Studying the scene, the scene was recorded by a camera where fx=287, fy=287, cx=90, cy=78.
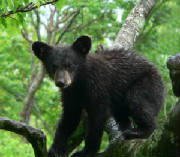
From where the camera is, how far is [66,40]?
17.5 m

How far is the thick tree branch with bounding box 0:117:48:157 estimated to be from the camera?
3969 mm

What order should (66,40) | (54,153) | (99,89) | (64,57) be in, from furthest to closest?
(66,40)
(64,57)
(99,89)
(54,153)

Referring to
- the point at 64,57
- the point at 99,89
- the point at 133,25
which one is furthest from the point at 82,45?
the point at 133,25

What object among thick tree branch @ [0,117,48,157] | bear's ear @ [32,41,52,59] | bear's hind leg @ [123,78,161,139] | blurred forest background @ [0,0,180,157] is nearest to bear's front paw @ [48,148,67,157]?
thick tree branch @ [0,117,48,157]

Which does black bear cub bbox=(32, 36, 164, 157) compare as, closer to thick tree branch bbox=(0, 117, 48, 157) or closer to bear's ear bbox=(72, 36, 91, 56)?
bear's ear bbox=(72, 36, 91, 56)

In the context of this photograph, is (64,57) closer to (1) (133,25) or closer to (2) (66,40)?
(1) (133,25)

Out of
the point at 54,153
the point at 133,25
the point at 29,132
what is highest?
the point at 133,25

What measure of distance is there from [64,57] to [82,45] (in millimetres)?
485

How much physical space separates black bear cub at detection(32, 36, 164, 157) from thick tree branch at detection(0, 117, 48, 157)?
1.16 metres

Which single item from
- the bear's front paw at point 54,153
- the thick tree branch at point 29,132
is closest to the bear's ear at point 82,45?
the bear's front paw at point 54,153

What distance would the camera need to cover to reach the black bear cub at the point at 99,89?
5352 millimetres

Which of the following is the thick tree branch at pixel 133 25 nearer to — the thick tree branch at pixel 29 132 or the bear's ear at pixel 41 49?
the bear's ear at pixel 41 49

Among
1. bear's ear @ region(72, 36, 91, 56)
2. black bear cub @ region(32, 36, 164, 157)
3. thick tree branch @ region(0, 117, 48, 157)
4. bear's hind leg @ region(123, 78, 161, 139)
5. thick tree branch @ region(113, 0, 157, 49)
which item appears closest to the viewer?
thick tree branch @ region(0, 117, 48, 157)

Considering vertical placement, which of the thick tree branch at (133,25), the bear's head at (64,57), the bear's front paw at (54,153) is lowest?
the bear's front paw at (54,153)
